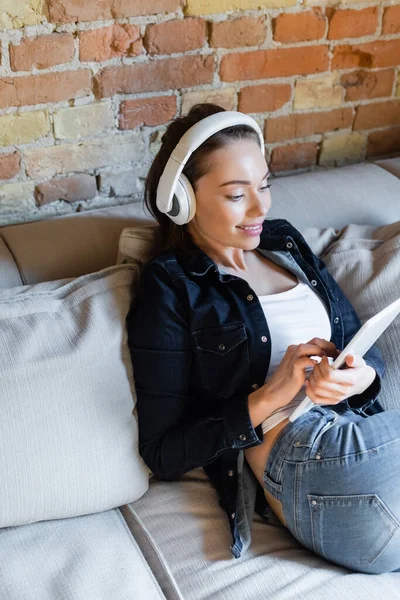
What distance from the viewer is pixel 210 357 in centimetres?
141

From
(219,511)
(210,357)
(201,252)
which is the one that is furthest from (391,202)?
(219,511)

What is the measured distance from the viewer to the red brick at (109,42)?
1.66 m

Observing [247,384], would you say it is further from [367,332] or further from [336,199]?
[336,199]

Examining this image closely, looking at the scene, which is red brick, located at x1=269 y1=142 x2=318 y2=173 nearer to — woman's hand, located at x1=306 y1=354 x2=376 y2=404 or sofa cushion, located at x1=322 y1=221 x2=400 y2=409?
sofa cushion, located at x1=322 y1=221 x2=400 y2=409

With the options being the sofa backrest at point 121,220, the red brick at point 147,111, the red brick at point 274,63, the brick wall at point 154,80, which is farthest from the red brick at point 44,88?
the red brick at point 274,63

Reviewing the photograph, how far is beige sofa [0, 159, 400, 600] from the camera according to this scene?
4.06ft

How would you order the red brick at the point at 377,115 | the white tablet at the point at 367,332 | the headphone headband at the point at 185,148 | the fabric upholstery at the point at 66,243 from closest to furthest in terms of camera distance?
the white tablet at the point at 367,332
the headphone headband at the point at 185,148
the fabric upholstery at the point at 66,243
the red brick at the point at 377,115

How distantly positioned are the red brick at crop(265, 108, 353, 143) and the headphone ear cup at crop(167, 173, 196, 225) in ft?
2.18

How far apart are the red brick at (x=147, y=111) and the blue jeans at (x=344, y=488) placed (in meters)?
0.84

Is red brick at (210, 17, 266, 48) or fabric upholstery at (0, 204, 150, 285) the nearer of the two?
fabric upholstery at (0, 204, 150, 285)

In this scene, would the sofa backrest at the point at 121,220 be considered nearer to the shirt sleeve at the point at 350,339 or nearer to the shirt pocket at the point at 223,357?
the shirt sleeve at the point at 350,339

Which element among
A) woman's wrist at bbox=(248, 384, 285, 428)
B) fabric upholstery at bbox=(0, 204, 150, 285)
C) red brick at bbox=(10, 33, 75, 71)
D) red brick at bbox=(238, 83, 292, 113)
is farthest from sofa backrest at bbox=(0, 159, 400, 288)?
woman's wrist at bbox=(248, 384, 285, 428)

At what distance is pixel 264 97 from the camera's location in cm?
196

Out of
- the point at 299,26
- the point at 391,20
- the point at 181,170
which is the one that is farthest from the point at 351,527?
the point at 391,20
